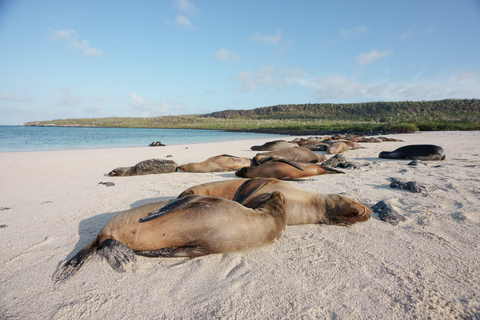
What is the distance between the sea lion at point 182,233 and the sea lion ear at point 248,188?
1.92 ft

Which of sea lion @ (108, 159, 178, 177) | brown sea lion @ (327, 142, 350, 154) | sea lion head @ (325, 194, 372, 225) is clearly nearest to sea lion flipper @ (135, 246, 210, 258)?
sea lion head @ (325, 194, 372, 225)

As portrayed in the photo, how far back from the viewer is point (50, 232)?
2.85 m

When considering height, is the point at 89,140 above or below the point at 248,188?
below

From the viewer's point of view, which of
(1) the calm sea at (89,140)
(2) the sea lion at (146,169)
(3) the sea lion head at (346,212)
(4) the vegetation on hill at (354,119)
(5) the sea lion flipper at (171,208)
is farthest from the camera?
(4) the vegetation on hill at (354,119)

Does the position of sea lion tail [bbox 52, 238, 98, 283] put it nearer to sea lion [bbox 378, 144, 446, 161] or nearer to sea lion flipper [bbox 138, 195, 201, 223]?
sea lion flipper [bbox 138, 195, 201, 223]

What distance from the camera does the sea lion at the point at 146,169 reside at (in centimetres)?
625

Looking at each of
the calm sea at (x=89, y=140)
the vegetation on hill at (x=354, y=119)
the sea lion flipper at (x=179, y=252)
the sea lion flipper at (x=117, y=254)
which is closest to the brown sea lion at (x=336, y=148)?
the sea lion flipper at (x=179, y=252)

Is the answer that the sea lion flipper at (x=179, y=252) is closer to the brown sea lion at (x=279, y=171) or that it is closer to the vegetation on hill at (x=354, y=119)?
the brown sea lion at (x=279, y=171)

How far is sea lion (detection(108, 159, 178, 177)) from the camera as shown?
6.25 metres

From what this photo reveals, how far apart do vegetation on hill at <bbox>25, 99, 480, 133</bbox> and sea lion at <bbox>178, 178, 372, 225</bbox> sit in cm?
2355

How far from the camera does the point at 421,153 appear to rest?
25.4ft

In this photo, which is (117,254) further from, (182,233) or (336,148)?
(336,148)

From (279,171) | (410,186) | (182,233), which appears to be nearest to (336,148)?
(279,171)

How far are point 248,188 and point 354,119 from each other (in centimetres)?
5102
